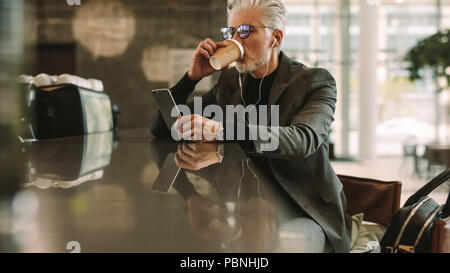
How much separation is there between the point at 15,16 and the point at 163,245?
28 centimetres

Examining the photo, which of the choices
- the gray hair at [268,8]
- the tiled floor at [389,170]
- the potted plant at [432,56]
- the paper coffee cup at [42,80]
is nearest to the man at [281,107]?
the gray hair at [268,8]

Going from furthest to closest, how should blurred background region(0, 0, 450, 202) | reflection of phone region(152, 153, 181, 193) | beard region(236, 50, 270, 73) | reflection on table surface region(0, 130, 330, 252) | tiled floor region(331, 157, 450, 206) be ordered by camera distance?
blurred background region(0, 0, 450, 202), tiled floor region(331, 157, 450, 206), beard region(236, 50, 270, 73), reflection of phone region(152, 153, 181, 193), reflection on table surface region(0, 130, 330, 252)

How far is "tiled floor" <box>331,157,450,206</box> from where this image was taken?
6863 mm

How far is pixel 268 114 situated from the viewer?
127 centimetres

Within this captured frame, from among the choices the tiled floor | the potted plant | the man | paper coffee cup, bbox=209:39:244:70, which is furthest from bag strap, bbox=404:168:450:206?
the potted plant

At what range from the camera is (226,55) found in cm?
115

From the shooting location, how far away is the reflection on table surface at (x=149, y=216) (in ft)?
0.95

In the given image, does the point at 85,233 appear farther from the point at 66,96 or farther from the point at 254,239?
the point at 66,96

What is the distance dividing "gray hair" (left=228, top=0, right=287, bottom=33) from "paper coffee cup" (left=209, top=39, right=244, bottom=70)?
144mm

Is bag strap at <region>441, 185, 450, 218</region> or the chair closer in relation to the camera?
bag strap at <region>441, 185, 450, 218</region>

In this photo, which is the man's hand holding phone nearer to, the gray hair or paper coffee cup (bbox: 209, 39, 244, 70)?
paper coffee cup (bbox: 209, 39, 244, 70)

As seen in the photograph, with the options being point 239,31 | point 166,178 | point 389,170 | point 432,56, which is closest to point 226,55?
point 239,31

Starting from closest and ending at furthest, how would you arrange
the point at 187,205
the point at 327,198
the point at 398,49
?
1. the point at 187,205
2. the point at 327,198
3. the point at 398,49

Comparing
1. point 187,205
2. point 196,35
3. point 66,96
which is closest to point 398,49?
point 196,35
